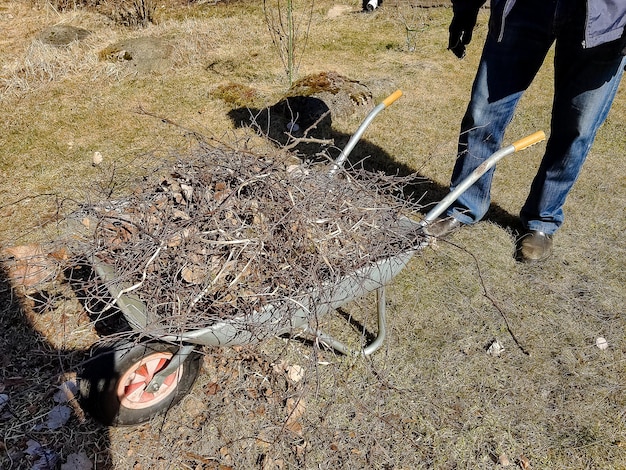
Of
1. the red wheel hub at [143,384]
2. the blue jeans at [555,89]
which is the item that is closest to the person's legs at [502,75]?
the blue jeans at [555,89]

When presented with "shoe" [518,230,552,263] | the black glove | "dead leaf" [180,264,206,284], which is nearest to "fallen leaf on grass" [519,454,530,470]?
"shoe" [518,230,552,263]

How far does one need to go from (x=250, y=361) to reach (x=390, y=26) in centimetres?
553

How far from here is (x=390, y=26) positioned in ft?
22.0

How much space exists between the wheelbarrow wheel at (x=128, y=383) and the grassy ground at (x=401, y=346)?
131 millimetres

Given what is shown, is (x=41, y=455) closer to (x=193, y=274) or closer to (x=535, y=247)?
(x=193, y=274)

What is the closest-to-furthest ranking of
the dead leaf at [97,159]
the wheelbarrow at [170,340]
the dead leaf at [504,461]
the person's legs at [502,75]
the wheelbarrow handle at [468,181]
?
the wheelbarrow at [170,340]
the wheelbarrow handle at [468,181]
the dead leaf at [504,461]
the person's legs at [502,75]
the dead leaf at [97,159]

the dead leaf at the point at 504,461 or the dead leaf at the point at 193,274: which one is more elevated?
the dead leaf at the point at 193,274

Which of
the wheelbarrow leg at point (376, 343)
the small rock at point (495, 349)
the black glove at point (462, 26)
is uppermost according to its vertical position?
the black glove at point (462, 26)

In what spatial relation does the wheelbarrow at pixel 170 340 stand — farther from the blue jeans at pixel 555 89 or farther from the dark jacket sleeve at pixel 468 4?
the dark jacket sleeve at pixel 468 4

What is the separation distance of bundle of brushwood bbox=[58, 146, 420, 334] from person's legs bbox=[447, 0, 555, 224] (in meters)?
0.97

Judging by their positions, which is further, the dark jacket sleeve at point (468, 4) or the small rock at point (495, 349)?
the dark jacket sleeve at point (468, 4)

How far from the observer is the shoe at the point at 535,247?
3.11 metres

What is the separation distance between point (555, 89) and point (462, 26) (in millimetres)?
612

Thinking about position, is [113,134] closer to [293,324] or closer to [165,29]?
[165,29]
